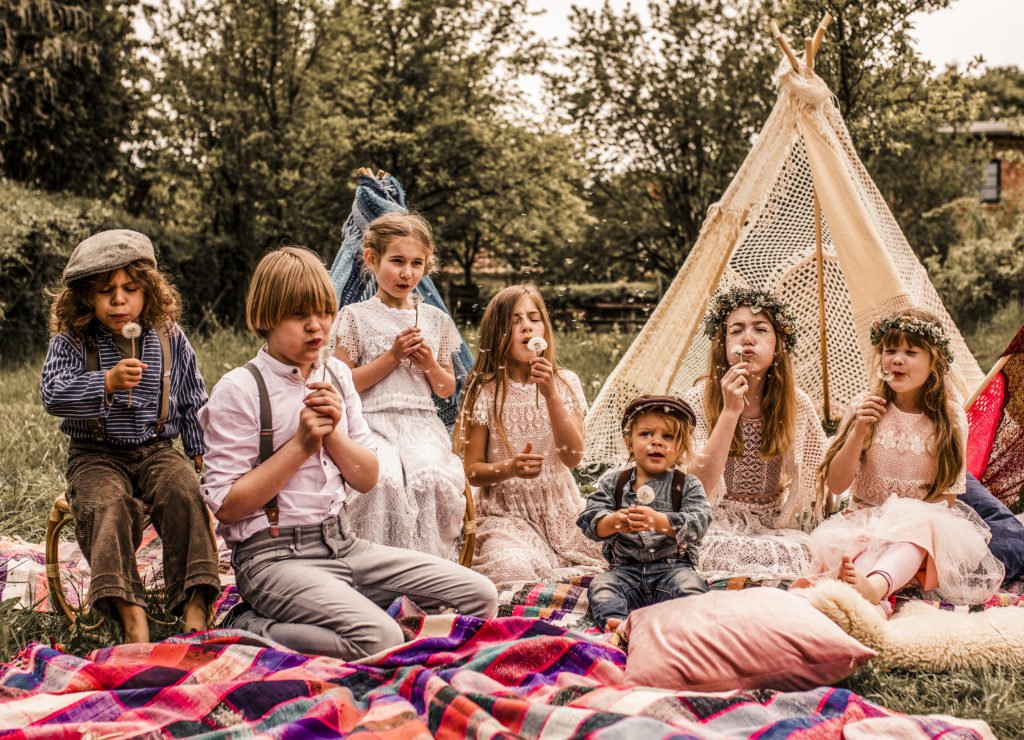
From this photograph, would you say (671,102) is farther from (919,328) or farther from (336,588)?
(336,588)

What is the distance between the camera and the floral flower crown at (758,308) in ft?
11.8

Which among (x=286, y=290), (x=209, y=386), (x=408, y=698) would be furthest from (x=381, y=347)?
(x=209, y=386)

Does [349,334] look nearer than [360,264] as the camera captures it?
Yes

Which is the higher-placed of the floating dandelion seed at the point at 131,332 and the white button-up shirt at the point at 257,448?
the floating dandelion seed at the point at 131,332

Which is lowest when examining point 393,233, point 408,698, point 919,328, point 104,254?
point 408,698

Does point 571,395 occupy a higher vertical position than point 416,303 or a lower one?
lower

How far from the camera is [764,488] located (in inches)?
143

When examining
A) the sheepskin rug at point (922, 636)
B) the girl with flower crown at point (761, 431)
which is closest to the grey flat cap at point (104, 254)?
the girl with flower crown at point (761, 431)

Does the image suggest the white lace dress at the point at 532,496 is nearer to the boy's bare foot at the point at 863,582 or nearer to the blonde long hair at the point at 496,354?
the blonde long hair at the point at 496,354

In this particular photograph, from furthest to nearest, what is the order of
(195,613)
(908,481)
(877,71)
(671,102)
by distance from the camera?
(671,102)
(877,71)
(908,481)
(195,613)

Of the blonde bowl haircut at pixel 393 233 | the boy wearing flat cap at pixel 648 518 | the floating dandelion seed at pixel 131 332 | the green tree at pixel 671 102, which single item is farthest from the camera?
the green tree at pixel 671 102

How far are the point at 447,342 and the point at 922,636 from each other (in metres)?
2.06

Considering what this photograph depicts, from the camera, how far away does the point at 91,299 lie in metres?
2.85

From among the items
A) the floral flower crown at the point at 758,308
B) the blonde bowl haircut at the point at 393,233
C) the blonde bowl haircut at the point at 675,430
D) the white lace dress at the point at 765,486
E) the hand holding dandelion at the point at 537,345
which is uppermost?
the blonde bowl haircut at the point at 393,233
